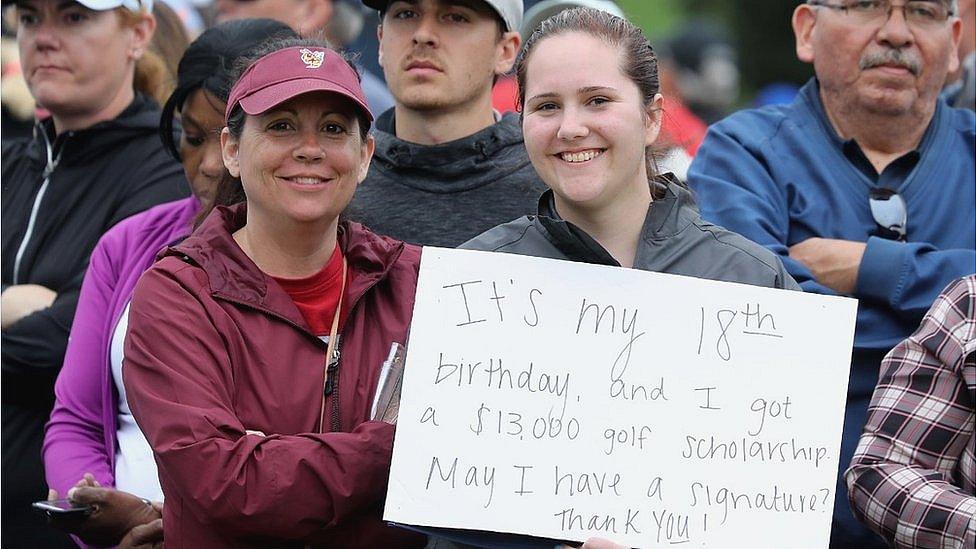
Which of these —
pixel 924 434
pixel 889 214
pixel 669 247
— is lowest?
pixel 924 434

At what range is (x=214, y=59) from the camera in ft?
14.0

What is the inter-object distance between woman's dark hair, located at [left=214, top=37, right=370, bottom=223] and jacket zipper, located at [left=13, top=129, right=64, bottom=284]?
3.96 feet

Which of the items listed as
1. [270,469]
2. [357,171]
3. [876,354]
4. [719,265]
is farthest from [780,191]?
[270,469]

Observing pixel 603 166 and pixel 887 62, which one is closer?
pixel 603 166

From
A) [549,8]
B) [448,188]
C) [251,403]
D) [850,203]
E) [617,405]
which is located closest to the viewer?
[617,405]

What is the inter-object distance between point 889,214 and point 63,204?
259 centimetres

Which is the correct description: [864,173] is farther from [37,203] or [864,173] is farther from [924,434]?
[37,203]

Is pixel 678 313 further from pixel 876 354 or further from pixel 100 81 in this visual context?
pixel 100 81

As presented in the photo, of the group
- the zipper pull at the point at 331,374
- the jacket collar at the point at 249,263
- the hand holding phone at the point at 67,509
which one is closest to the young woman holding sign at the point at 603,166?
the jacket collar at the point at 249,263

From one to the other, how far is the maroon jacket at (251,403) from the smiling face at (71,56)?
1864 mm

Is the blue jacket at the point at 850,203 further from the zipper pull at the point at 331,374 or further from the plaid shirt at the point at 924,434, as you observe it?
the zipper pull at the point at 331,374

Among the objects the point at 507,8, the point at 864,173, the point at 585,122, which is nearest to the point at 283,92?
the point at 585,122

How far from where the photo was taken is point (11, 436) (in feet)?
15.1

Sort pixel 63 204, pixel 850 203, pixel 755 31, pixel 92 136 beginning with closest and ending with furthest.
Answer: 1. pixel 850 203
2. pixel 63 204
3. pixel 92 136
4. pixel 755 31
